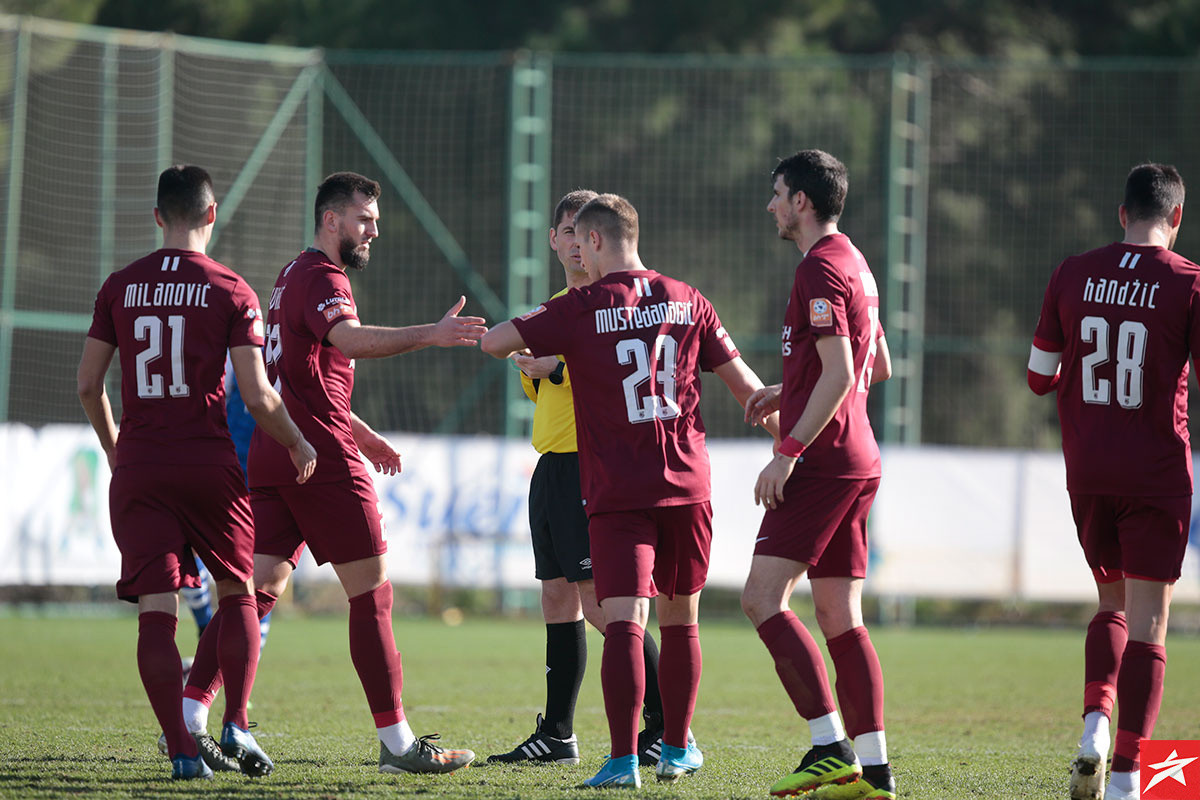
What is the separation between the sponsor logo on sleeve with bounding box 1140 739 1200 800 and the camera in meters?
5.23

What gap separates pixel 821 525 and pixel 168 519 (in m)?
2.48

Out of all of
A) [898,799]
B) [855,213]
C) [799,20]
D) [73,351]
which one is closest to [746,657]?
[898,799]

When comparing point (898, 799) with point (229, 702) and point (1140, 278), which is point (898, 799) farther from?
point (229, 702)

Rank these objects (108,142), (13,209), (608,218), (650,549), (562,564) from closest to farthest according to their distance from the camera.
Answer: (650,549) < (608,218) < (562,564) < (13,209) < (108,142)

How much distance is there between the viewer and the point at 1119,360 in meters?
5.45

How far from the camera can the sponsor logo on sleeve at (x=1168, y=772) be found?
523cm

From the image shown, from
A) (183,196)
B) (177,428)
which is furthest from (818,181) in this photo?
(177,428)

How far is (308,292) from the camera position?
230 inches

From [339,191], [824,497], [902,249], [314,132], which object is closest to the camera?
[824,497]

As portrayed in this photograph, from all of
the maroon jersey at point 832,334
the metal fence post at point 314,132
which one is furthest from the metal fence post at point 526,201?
the maroon jersey at point 832,334

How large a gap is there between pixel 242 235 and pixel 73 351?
2805mm

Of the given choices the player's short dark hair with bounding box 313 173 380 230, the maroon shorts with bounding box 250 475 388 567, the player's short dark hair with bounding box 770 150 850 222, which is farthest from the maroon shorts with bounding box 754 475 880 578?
the player's short dark hair with bounding box 313 173 380 230

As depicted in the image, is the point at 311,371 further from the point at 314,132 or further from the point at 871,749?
the point at 314,132

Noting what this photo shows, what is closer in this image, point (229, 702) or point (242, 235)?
point (229, 702)
